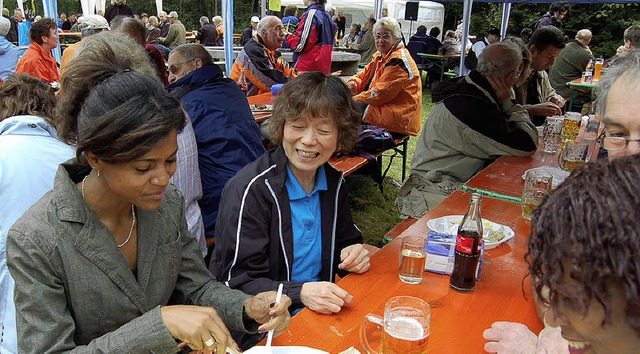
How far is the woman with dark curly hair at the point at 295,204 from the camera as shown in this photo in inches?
76.4

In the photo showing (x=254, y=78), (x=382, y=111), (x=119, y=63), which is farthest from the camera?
(x=254, y=78)

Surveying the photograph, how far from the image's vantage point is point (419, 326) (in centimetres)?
138

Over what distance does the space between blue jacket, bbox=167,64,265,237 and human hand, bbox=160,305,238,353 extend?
175 centimetres

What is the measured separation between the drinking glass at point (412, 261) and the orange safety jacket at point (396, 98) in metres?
3.72

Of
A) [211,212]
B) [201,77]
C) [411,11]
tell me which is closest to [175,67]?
[201,77]

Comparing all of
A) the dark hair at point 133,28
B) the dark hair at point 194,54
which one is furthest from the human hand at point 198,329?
the dark hair at point 133,28

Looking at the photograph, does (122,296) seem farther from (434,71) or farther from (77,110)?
(434,71)

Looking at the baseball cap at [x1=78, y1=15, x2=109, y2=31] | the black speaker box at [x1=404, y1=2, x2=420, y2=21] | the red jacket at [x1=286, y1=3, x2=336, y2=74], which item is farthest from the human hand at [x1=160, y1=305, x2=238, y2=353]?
the black speaker box at [x1=404, y1=2, x2=420, y2=21]

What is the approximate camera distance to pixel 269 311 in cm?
153

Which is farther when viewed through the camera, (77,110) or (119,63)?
(119,63)

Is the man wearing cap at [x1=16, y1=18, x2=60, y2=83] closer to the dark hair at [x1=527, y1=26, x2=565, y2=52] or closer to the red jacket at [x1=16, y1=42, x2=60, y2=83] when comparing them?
the red jacket at [x1=16, y1=42, x2=60, y2=83]

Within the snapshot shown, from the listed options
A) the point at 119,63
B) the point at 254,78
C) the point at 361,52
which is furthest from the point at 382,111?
the point at 361,52

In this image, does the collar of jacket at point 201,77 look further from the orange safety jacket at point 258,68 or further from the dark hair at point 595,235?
the orange safety jacket at point 258,68

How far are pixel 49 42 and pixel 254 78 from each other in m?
2.67
